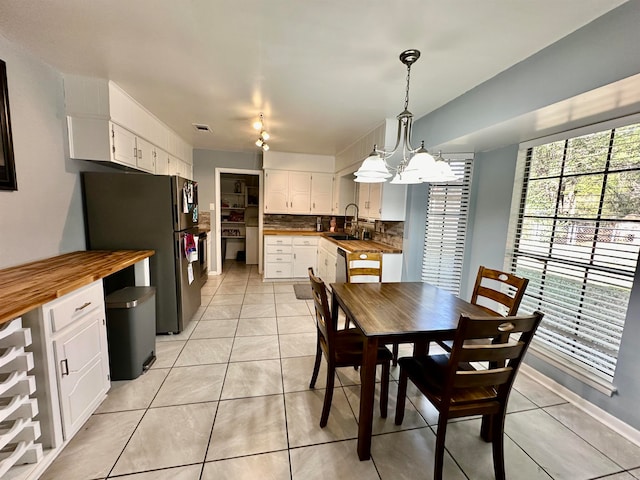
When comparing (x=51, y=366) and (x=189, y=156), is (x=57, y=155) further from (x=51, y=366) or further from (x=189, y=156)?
(x=189, y=156)

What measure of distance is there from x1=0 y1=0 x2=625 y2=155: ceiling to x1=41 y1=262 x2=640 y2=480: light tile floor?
2378mm

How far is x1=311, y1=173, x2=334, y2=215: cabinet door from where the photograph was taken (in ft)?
16.5

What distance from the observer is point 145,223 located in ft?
8.12

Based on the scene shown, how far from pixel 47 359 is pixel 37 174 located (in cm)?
147

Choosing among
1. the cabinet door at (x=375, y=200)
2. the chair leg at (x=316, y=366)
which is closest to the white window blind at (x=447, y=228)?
the cabinet door at (x=375, y=200)

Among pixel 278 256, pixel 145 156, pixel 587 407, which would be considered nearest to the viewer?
pixel 587 407

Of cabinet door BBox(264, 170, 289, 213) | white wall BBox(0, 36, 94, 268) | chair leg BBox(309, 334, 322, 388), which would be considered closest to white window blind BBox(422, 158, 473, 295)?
chair leg BBox(309, 334, 322, 388)

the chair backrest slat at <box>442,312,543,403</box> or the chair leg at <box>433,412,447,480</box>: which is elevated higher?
the chair backrest slat at <box>442,312,543,403</box>

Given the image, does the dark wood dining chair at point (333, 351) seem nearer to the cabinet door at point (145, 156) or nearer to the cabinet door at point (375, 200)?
the cabinet door at point (375, 200)

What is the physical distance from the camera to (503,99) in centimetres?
198

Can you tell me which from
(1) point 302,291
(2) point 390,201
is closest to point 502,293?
(2) point 390,201

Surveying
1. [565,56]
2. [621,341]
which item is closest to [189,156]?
[565,56]

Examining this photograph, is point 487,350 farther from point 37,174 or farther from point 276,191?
point 276,191

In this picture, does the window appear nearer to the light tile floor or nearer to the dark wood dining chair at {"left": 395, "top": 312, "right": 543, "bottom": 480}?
the light tile floor
